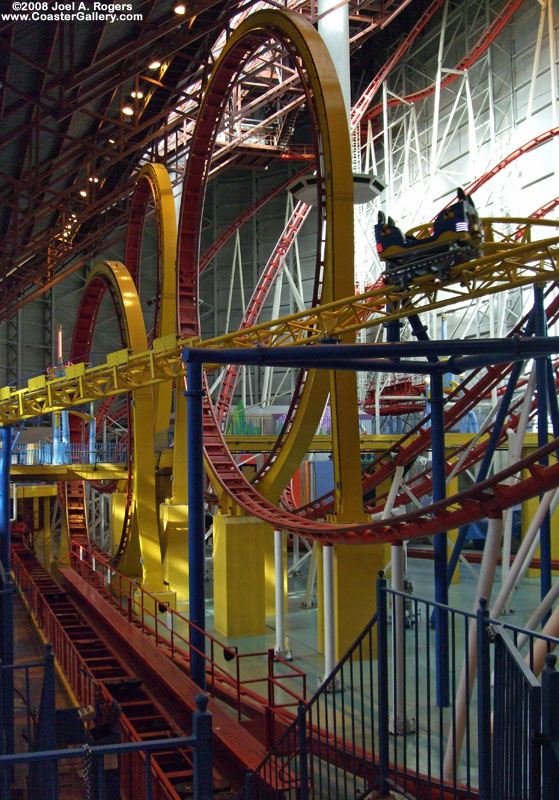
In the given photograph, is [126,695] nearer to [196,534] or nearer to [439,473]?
[196,534]

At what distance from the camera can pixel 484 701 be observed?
3863mm

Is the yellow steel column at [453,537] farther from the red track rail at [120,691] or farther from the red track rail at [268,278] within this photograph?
the red track rail at [268,278]

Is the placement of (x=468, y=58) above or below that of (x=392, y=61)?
below

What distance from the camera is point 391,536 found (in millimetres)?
8805

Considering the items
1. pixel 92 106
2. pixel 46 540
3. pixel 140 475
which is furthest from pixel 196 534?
pixel 46 540

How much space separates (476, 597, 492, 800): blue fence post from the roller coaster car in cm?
526

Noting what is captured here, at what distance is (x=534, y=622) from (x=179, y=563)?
10.0m

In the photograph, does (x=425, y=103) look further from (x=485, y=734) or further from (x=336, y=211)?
(x=485, y=734)

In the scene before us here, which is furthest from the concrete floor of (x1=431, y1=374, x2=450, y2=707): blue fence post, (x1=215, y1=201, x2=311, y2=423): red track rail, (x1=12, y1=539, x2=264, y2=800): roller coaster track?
(x1=215, y1=201, x2=311, y2=423): red track rail

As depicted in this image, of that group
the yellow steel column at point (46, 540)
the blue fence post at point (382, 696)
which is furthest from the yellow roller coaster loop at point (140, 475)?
the blue fence post at point (382, 696)

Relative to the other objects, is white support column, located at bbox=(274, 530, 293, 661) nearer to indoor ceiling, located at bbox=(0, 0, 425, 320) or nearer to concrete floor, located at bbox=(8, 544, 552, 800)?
concrete floor, located at bbox=(8, 544, 552, 800)

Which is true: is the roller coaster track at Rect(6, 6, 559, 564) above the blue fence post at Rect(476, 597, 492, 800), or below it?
above

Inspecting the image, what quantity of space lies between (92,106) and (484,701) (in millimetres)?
19073

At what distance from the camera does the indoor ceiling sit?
15.0 m
